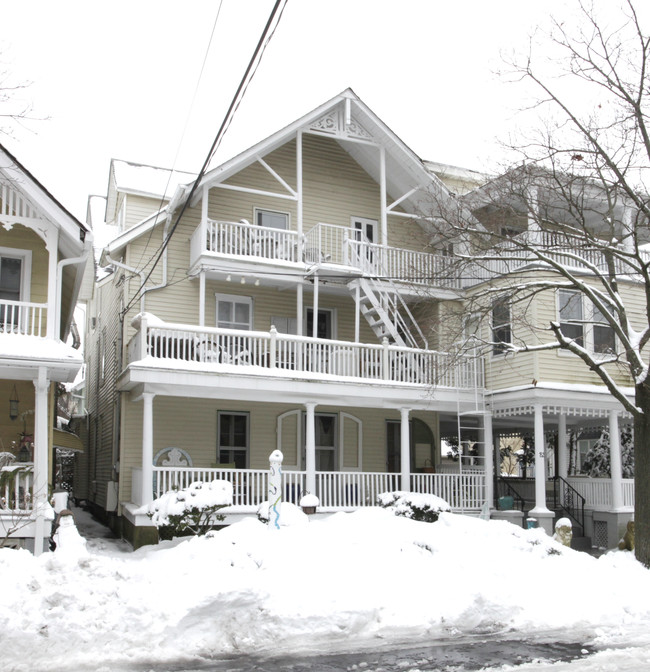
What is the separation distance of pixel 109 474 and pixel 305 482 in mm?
6262

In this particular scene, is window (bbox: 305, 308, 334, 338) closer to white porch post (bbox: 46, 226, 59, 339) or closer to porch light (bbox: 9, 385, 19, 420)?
porch light (bbox: 9, 385, 19, 420)

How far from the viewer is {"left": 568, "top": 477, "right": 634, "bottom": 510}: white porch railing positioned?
20172 mm

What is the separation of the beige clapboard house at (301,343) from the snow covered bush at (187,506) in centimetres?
189

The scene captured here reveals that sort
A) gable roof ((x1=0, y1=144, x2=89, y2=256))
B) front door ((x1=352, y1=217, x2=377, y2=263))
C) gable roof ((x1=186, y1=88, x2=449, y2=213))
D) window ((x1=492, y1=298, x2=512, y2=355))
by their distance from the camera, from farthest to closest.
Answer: front door ((x1=352, y1=217, x2=377, y2=263)) → window ((x1=492, y1=298, x2=512, y2=355)) → gable roof ((x1=186, y1=88, x2=449, y2=213)) → gable roof ((x1=0, y1=144, x2=89, y2=256))

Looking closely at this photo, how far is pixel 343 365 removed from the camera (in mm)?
19922

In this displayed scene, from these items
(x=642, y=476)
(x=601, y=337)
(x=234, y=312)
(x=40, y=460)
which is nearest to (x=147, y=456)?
(x=40, y=460)

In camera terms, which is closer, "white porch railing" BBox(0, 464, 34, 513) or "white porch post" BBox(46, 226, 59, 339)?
"white porch railing" BBox(0, 464, 34, 513)

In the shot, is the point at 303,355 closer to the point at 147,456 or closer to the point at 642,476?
the point at 147,456

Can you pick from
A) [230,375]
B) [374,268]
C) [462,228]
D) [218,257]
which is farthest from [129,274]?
[462,228]

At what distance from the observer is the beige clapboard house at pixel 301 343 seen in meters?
18.3

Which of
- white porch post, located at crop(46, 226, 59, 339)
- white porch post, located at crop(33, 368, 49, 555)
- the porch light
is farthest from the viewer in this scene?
the porch light

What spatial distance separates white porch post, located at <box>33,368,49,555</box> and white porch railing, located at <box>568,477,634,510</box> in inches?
534

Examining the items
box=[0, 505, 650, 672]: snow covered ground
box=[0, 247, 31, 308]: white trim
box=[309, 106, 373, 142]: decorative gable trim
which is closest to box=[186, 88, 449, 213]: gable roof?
box=[309, 106, 373, 142]: decorative gable trim

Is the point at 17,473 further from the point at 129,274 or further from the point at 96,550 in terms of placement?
the point at 129,274
